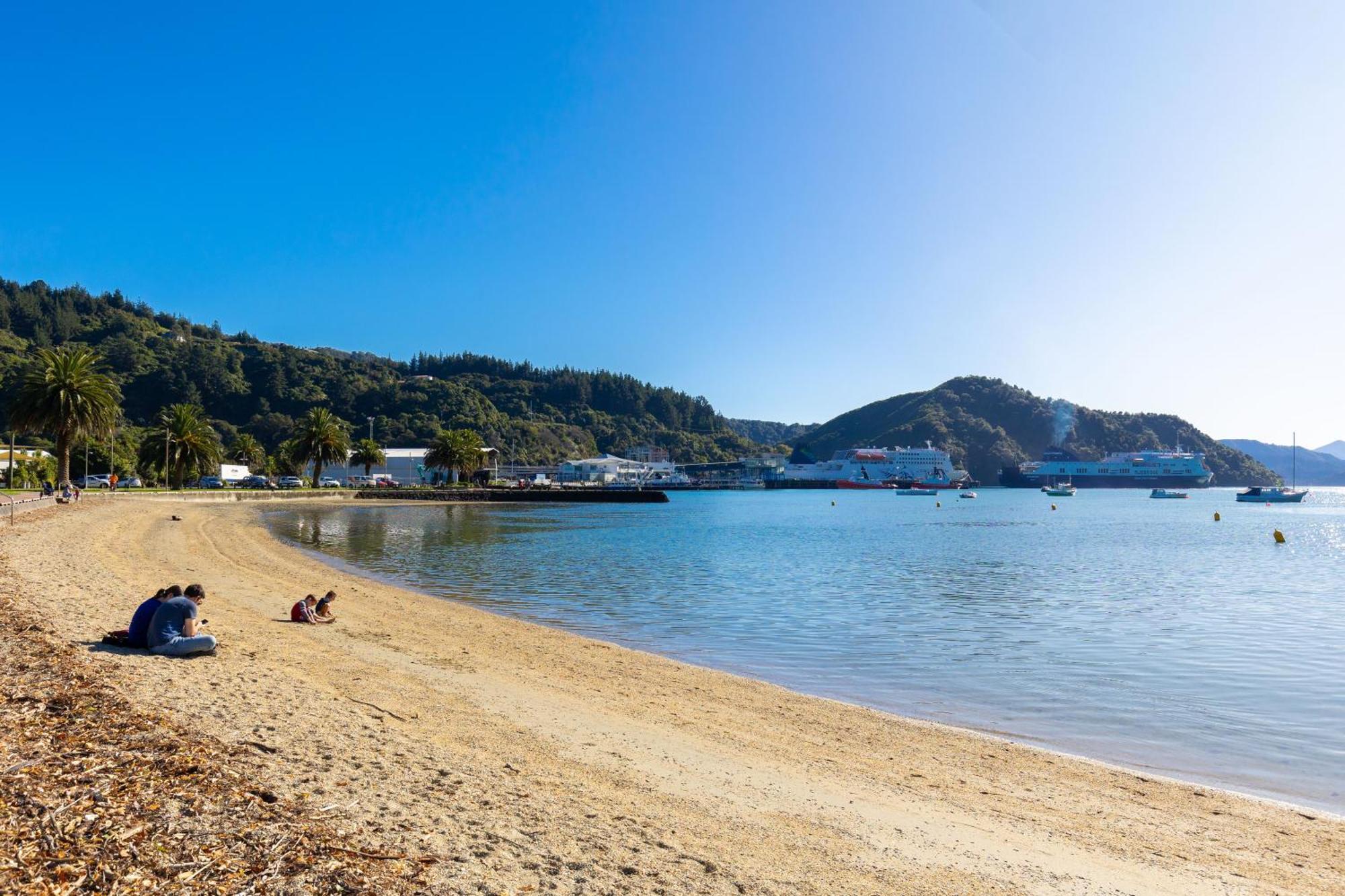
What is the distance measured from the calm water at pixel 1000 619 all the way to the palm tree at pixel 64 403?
47.5ft

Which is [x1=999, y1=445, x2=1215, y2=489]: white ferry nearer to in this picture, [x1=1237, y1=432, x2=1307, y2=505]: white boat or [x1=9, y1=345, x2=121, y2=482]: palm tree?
[x1=1237, y1=432, x2=1307, y2=505]: white boat

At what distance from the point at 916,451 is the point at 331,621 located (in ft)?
599

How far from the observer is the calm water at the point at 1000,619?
34.8 ft

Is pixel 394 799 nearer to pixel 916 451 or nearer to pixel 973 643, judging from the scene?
pixel 973 643

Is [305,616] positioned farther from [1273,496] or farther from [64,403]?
[1273,496]

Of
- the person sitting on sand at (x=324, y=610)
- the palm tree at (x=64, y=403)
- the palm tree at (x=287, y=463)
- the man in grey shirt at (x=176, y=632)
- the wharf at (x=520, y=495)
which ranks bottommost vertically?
the wharf at (x=520, y=495)

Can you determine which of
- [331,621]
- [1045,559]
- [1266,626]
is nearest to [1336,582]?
[1045,559]

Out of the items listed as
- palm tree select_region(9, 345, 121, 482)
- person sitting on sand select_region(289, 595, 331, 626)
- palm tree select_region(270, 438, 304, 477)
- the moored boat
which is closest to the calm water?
person sitting on sand select_region(289, 595, 331, 626)

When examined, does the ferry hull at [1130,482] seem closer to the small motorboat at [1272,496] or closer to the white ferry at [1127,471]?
the white ferry at [1127,471]

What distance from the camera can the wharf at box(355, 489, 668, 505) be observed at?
95938 millimetres

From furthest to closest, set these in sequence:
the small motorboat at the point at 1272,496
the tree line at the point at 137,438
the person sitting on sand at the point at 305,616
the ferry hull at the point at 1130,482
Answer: the ferry hull at the point at 1130,482 → the small motorboat at the point at 1272,496 → the tree line at the point at 137,438 → the person sitting on sand at the point at 305,616

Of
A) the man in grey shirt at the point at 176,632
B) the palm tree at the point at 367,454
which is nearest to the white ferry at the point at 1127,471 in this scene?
the palm tree at the point at 367,454

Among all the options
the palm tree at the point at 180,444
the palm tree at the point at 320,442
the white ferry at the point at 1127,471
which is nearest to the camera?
the palm tree at the point at 180,444

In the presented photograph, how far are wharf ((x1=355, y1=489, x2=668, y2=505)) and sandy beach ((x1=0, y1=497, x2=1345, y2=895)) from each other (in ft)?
280
